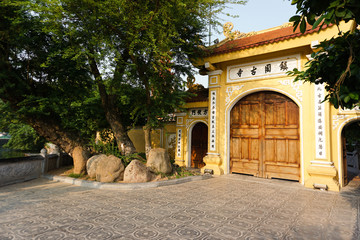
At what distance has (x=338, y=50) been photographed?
2.17 m

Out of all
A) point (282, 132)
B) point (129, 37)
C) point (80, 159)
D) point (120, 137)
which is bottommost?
point (80, 159)

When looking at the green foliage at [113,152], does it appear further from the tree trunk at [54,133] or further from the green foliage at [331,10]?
the green foliage at [331,10]

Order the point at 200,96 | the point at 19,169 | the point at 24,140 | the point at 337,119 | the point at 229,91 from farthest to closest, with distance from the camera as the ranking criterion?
the point at 24,140 < the point at 200,96 < the point at 229,91 < the point at 19,169 < the point at 337,119

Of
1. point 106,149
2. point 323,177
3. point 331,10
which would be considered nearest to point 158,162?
point 106,149

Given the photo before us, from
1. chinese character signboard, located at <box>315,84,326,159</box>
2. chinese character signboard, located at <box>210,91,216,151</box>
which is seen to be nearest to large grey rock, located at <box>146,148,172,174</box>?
chinese character signboard, located at <box>210,91,216,151</box>

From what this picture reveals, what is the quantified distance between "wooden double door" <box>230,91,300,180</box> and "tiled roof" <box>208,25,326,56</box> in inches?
69.6

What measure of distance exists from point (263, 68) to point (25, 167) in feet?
28.7

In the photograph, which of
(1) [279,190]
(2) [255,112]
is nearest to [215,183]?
(1) [279,190]

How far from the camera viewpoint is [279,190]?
223 inches

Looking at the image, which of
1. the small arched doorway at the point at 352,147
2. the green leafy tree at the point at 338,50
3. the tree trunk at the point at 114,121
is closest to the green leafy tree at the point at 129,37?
the tree trunk at the point at 114,121

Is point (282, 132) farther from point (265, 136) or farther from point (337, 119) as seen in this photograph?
point (337, 119)

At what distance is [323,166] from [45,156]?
364 inches

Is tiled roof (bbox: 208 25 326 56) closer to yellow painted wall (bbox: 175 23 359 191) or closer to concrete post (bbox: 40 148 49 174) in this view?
yellow painted wall (bbox: 175 23 359 191)

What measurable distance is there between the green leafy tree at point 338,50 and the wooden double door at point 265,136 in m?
4.85
